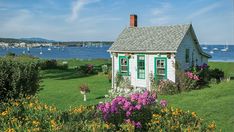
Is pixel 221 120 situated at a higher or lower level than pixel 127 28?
lower

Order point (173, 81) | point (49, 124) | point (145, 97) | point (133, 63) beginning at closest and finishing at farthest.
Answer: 1. point (49, 124)
2. point (145, 97)
3. point (173, 81)
4. point (133, 63)

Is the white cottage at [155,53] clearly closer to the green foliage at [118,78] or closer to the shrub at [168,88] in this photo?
the green foliage at [118,78]

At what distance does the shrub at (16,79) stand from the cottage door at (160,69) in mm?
12984

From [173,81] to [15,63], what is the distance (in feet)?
45.1

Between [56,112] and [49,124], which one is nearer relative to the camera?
[49,124]

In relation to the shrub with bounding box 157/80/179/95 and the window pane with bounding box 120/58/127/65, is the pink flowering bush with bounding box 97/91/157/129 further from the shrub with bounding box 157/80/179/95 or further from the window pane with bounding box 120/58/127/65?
the window pane with bounding box 120/58/127/65

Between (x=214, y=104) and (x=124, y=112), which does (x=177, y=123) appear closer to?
(x=124, y=112)

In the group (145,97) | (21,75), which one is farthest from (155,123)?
(21,75)

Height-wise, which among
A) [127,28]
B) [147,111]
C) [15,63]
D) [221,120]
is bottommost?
[221,120]

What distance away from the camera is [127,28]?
Result: 34.0 metres

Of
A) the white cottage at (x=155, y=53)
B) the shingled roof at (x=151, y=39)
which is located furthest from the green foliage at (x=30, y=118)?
the shingled roof at (x=151, y=39)

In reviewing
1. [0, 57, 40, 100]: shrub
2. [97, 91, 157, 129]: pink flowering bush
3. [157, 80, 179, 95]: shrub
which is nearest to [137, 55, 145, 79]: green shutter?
[157, 80, 179, 95]: shrub

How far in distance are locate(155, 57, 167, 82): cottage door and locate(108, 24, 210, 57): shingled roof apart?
0.84 meters

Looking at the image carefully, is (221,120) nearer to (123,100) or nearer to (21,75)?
(123,100)
